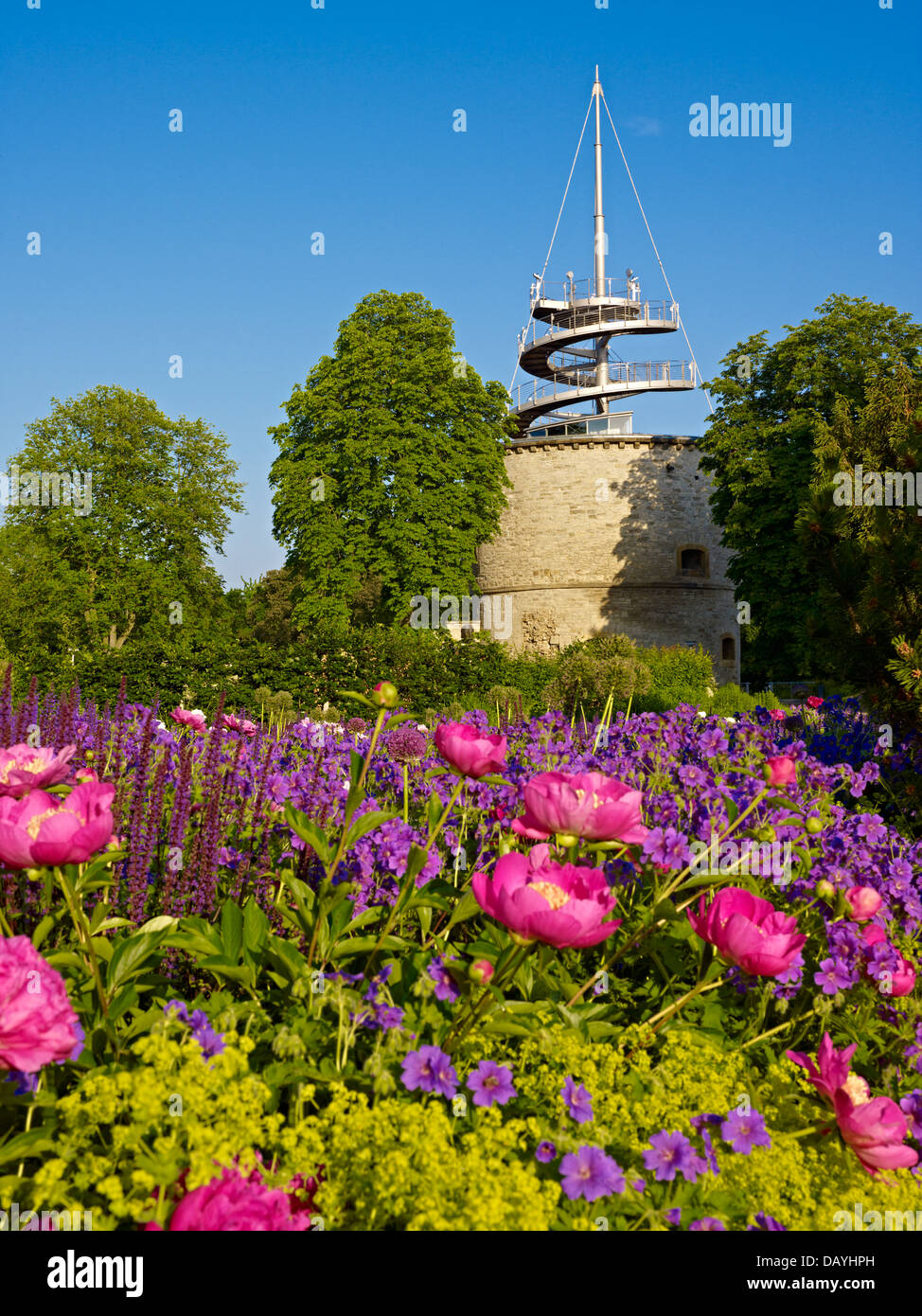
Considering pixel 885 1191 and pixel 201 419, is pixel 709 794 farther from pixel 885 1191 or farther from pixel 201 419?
pixel 201 419

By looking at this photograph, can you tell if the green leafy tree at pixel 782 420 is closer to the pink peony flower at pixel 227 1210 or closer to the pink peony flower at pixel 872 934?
the pink peony flower at pixel 872 934

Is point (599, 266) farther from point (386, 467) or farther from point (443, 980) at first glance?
point (443, 980)

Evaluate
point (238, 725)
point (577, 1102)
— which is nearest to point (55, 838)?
point (577, 1102)

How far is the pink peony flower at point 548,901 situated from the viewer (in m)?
1.57

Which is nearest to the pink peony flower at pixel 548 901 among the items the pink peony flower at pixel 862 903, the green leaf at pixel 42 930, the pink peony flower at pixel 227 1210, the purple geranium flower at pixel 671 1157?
the purple geranium flower at pixel 671 1157

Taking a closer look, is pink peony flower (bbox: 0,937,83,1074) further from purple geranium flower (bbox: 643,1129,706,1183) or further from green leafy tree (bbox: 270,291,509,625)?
green leafy tree (bbox: 270,291,509,625)

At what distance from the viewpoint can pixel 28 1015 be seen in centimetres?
130

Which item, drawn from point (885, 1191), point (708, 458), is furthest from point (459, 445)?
point (885, 1191)

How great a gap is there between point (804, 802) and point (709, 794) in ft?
1.96

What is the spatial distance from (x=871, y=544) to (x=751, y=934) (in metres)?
5.30

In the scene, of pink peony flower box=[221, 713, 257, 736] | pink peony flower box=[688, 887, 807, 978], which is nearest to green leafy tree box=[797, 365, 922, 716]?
pink peony flower box=[221, 713, 257, 736]

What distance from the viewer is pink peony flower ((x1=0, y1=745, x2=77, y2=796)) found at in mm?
2041

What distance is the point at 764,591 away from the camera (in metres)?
27.7

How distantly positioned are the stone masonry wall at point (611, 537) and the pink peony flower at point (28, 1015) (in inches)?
1309
